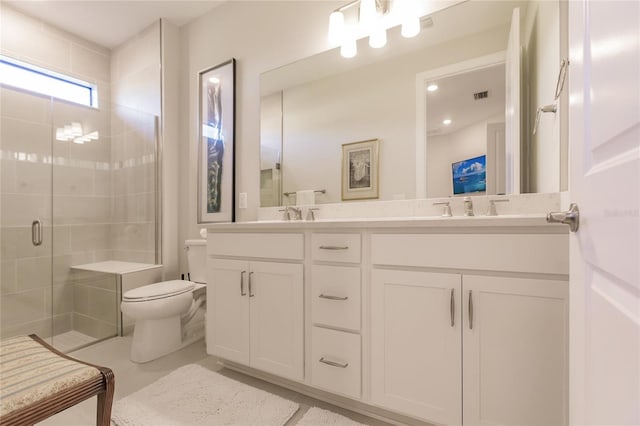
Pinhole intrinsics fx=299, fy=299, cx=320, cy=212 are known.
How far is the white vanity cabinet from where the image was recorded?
4.66 feet

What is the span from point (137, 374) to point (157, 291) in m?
0.47

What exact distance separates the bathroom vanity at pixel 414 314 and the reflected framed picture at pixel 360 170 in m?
0.55

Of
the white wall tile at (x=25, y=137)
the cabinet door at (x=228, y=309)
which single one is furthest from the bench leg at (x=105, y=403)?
the white wall tile at (x=25, y=137)

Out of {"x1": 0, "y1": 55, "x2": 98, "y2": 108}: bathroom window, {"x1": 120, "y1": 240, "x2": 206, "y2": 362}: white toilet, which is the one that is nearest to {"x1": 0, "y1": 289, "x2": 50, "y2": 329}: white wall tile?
{"x1": 120, "y1": 240, "x2": 206, "y2": 362}: white toilet

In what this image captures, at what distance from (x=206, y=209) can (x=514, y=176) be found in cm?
215

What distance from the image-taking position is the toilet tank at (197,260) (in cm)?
233

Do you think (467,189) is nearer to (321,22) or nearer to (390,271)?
(390,271)

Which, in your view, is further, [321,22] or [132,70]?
[132,70]

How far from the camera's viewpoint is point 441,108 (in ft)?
5.29

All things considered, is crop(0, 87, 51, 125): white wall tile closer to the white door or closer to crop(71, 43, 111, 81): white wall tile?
crop(71, 43, 111, 81): white wall tile

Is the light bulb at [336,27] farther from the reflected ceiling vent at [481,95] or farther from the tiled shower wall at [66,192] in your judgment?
the tiled shower wall at [66,192]

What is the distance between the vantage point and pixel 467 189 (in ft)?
4.99

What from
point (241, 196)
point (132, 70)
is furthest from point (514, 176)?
point (132, 70)

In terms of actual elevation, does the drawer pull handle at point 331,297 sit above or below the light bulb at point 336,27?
below
